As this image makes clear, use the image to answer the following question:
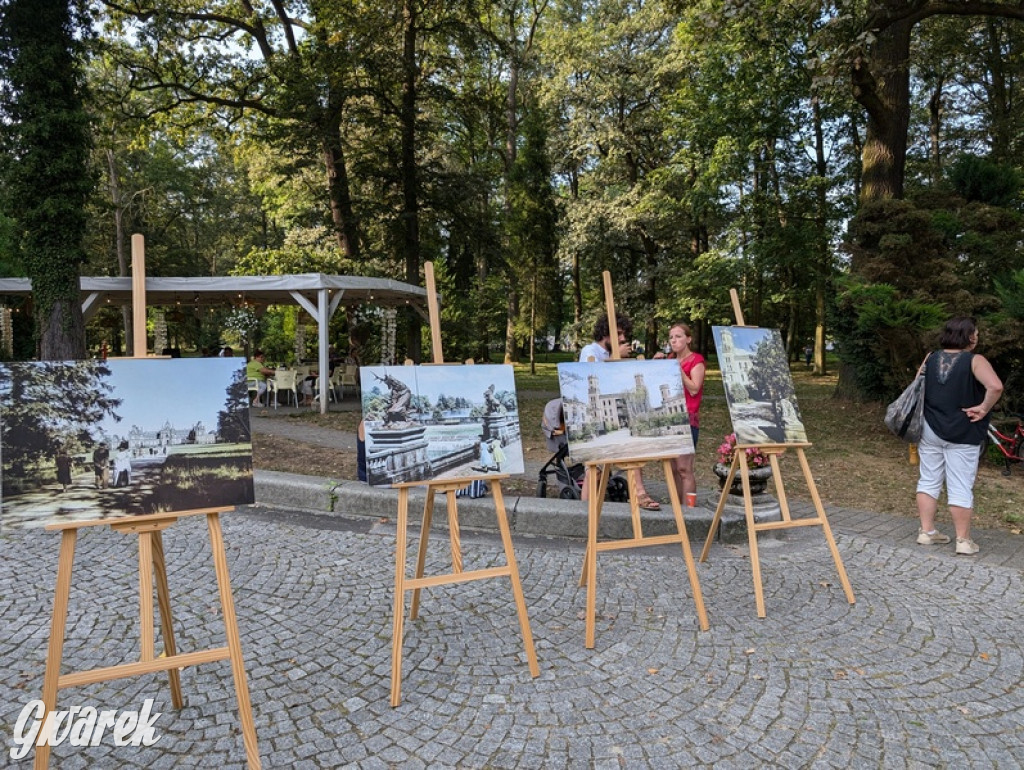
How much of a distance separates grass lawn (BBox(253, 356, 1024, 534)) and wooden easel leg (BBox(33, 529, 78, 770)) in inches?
176

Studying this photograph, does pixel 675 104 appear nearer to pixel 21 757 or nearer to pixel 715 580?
pixel 715 580

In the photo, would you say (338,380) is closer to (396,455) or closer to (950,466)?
(396,455)

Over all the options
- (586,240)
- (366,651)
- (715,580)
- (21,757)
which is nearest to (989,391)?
(715,580)

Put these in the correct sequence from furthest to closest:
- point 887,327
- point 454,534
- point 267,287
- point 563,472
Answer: point 267,287 < point 887,327 < point 563,472 < point 454,534

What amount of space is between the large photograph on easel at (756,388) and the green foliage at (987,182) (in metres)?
8.49

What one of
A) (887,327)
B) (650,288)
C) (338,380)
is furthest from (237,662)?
(650,288)

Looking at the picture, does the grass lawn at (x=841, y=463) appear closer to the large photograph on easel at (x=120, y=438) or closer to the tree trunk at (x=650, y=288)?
the large photograph on easel at (x=120, y=438)

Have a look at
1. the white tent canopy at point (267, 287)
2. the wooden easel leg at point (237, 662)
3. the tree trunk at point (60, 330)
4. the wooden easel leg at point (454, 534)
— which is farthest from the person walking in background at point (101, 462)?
the white tent canopy at point (267, 287)

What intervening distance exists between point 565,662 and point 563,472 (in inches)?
106

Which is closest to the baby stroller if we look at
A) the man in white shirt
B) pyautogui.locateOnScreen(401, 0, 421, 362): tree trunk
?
the man in white shirt

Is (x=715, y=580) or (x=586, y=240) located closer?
(x=715, y=580)

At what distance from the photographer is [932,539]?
473cm

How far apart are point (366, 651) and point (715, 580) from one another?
8.00ft

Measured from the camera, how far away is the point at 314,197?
17.1 metres
